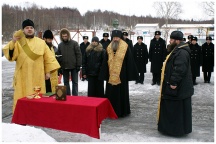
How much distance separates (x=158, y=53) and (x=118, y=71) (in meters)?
4.78

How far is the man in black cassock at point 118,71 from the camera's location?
598 cm

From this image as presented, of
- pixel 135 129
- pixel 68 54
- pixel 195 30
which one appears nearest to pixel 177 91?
pixel 135 129

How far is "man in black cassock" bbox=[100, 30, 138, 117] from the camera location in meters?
5.98

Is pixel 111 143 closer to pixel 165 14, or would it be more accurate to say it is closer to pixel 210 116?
pixel 210 116

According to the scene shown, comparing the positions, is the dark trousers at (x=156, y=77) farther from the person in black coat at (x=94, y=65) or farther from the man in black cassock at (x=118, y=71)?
the man in black cassock at (x=118, y=71)

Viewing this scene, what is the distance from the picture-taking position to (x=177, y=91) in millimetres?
4719

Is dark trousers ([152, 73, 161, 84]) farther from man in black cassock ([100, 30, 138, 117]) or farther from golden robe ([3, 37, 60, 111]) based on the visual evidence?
golden robe ([3, 37, 60, 111])

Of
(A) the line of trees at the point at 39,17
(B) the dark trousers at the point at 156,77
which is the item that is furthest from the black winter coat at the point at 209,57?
(A) the line of trees at the point at 39,17

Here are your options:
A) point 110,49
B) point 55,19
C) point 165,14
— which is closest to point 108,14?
point 55,19

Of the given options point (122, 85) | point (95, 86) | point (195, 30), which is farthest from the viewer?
point (195, 30)

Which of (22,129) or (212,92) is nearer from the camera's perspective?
(22,129)

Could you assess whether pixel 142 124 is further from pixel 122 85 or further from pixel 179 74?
pixel 179 74

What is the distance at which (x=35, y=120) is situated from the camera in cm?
456

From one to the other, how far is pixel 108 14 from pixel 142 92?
4543cm
